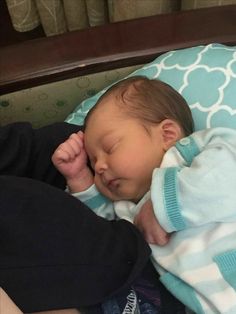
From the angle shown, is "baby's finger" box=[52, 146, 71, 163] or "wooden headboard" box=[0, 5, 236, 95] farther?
"wooden headboard" box=[0, 5, 236, 95]

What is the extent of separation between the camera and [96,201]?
3.16ft

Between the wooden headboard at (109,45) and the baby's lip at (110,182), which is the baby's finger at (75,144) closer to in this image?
the baby's lip at (110,182)

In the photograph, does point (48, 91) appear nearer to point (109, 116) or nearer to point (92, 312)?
point (109, 116)

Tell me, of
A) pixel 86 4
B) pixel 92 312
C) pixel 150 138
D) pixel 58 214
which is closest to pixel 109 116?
pixel 150 138

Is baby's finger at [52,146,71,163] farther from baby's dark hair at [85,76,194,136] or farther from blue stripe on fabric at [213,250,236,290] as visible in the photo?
blue stripe on fabric at [213,250,236,290]

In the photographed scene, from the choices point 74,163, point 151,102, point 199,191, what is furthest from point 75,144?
point 199,191

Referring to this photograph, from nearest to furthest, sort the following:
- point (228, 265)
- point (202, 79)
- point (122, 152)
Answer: point (228, 265) → point (122, 152) → point (202, 79)

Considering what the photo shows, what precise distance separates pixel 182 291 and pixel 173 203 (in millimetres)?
138

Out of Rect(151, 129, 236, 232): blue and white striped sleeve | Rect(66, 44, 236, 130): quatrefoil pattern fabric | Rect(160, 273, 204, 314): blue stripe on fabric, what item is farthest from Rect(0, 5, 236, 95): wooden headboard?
Rect(160, 273, 204, 314): blue stripe on fabric

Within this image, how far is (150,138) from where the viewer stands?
2.93 ft

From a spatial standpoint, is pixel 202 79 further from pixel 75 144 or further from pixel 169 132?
pixel 75 144

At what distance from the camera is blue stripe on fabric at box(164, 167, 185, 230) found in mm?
794

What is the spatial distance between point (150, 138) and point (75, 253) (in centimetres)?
25

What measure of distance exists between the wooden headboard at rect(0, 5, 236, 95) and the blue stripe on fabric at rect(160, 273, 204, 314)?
19.3 inches
